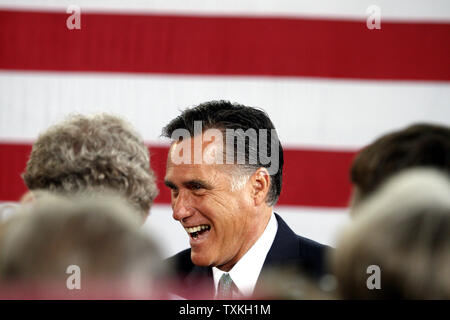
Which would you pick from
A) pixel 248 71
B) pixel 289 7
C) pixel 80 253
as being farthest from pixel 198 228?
pixel 80 253

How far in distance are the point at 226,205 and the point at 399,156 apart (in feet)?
2.60

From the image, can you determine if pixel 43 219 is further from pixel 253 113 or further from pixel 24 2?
pixel 24 2

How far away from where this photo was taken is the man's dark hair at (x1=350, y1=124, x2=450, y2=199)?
994 mm

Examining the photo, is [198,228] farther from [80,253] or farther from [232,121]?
[80,253]

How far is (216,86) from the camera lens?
2.08 metres

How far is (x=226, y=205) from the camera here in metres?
1.75

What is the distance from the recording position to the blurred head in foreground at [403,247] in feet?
2.30

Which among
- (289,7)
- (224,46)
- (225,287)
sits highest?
(289,7)

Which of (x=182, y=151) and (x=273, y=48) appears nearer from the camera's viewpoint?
(x=182, y=151)

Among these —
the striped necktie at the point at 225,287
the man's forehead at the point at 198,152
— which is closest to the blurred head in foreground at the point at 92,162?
the man's forehead at the point at 198,152

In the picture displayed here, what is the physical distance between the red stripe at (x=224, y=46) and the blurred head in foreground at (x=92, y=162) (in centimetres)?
66

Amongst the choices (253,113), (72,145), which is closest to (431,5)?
(253,113)

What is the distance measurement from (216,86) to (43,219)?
1.42m

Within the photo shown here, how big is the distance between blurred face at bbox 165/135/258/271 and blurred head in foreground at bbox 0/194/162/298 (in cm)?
100
